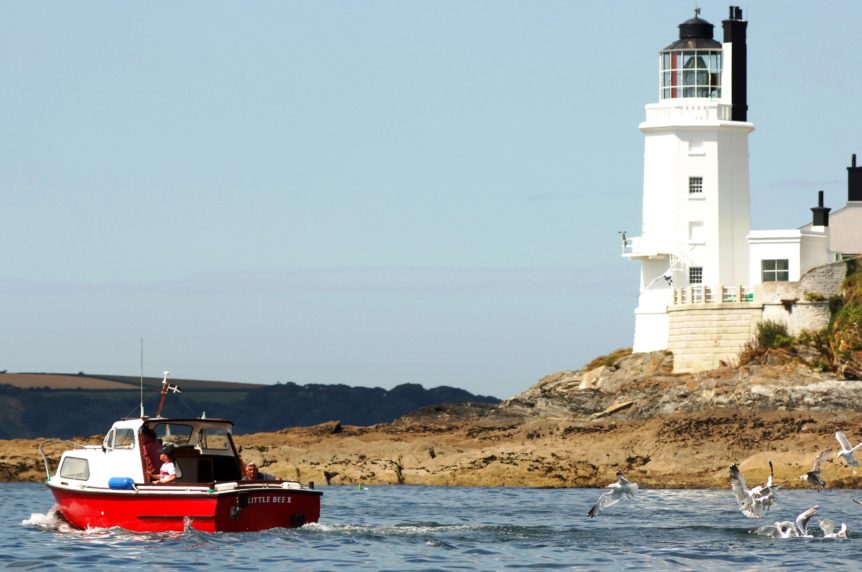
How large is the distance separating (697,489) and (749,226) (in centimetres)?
1815

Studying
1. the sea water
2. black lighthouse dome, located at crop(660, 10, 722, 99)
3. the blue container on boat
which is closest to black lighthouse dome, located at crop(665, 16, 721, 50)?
black lighthouse dome, located at crop(660, 10, 722, 99)

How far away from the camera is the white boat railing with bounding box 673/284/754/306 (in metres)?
56.7

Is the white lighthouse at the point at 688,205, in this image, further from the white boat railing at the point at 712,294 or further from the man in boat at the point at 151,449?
the man in boat at the point at 151,449

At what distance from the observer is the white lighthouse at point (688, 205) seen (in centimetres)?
5953

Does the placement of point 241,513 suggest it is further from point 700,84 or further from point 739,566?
point 700,84

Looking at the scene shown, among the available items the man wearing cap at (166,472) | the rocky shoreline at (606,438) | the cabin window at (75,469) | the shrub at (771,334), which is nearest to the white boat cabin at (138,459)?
the cabin window at (75,469)

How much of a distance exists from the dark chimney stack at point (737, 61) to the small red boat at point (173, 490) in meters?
32.8

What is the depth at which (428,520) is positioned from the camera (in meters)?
34.8

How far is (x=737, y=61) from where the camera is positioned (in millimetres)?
61969

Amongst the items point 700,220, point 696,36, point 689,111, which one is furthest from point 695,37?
point 700,220

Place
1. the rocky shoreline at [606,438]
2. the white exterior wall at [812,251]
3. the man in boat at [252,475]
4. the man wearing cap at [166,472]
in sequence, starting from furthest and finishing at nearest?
1. the white exterior wall at [812,251]
2. the rocky shoreline at [606,438]
3. the man in boat at [252,475]
4. the man wearing cap at [166,472]

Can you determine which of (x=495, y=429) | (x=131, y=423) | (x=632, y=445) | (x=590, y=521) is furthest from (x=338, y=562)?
(x=495, y=429)

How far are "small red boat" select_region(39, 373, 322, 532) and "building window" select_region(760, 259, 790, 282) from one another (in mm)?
29359

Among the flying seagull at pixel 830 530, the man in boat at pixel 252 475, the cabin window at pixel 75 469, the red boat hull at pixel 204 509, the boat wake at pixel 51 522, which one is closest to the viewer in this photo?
the red boat hull at pixel 204 509
